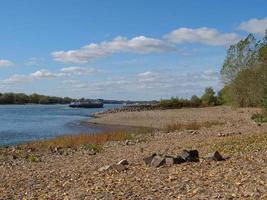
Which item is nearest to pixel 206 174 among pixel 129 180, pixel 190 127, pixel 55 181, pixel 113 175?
pixel 129 180

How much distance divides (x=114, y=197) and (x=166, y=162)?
14.0 feet

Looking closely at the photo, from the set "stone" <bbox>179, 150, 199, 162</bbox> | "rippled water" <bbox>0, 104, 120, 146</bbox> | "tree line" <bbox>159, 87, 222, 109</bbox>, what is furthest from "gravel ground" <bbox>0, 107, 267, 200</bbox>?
"tree line" <bbox>159, 87, 222, 109</bbox>

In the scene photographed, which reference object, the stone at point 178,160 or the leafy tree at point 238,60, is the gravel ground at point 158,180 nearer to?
A: the stone at point 178,160

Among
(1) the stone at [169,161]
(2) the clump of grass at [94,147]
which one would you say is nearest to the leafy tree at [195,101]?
(2) the clump of grass at [94,147]

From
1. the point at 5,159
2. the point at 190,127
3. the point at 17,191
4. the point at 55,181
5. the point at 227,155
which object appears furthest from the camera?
the point at 190,127

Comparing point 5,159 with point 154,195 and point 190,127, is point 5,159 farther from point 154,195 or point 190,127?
point 190,127

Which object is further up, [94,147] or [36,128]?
[94,147]

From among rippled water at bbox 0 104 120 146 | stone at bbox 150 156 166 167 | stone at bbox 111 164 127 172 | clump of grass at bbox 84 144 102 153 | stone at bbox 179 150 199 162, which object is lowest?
rippled water at bbox 0 104 120 146

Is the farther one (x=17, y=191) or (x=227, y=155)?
(x=227, y=155)

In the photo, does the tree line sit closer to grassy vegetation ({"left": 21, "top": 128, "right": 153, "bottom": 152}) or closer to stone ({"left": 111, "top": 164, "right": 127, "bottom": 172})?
grassy vegetation ({"left": 21, "top": 128, "right": 153, "bottom": 152})

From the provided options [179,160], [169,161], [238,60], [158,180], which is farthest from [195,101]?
[158,180]

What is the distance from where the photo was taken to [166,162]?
15.8 meters

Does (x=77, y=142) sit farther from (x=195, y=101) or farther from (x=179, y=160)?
(x=195, y=101)

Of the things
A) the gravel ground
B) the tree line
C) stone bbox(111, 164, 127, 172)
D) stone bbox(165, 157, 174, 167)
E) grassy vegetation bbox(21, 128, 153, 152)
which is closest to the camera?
the gravel ground
